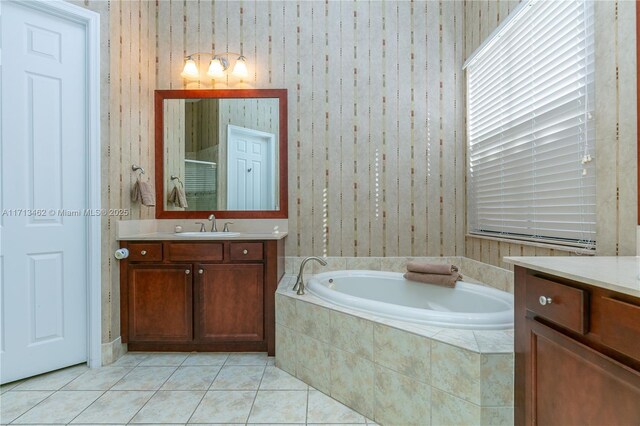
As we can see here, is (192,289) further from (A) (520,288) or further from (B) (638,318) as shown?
(B) (638,318)

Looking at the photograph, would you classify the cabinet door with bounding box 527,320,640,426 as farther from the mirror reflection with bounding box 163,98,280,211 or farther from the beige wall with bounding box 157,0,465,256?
the mirror reflection with bounding box 163,98,280,211

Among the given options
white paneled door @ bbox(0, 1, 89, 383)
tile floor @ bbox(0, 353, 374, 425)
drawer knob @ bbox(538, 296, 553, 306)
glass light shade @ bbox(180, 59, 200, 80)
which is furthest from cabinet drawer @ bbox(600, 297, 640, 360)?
glass light shade @ bbox(180, 59, 200, 80)

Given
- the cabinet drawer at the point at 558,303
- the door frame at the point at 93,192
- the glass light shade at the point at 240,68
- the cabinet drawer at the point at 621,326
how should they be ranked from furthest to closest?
the glass light shade at the point at 240,68 → the door frame at the point at 93,192 → the cabinet drawer at the point at 558,303 → the cabinet drawer at the point at 621,326

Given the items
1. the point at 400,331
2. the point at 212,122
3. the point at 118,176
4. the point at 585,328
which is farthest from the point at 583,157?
the point at 118,176

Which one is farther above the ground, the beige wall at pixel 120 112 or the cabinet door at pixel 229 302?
the beige wall at pixel 120 112

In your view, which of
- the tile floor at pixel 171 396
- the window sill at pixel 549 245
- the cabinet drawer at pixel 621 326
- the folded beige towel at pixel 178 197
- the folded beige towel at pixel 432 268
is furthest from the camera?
the folded beige towel at pixel 178 197

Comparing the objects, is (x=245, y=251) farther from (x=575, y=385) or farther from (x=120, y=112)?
(x=575, y=385)

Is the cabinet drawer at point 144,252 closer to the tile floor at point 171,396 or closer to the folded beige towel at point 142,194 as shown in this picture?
the folded beige towel at point 142,194

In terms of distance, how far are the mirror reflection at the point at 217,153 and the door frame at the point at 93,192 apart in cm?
68

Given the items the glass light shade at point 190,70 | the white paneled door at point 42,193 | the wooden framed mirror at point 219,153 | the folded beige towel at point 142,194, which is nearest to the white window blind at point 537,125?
the wooden framed mirror at point 219,153

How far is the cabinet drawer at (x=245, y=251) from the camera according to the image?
2283 mm

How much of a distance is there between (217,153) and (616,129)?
8.34 ft

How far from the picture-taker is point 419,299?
234 centimetres

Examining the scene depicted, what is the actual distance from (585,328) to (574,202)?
95cm
